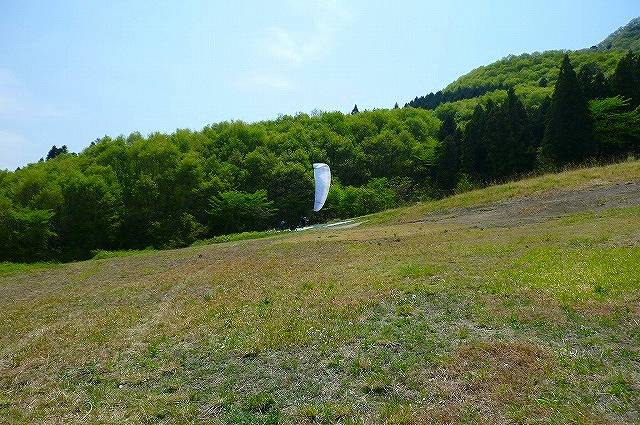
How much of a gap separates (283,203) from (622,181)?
135 feet

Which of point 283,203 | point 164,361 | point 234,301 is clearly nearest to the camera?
point 164,361

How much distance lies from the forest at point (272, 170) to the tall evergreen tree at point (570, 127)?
0.09 metres

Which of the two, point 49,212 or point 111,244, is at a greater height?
point 49,212

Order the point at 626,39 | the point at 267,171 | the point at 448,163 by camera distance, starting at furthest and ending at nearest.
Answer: the point at 626,39
the point at 267,171
the point at 448,163

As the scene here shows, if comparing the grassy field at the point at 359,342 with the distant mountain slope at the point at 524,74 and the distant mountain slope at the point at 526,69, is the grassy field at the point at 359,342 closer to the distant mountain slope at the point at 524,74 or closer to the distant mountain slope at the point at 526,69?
the distant mountain slope at the point at 524,74

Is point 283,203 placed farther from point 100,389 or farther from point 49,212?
point 100,389

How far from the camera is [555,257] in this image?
15000mm

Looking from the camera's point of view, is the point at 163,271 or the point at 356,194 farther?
the point at 356,194

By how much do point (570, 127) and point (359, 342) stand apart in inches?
1734

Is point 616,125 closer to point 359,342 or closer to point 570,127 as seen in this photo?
point 570,127

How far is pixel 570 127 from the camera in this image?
46.0 m

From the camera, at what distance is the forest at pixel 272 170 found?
4650cm

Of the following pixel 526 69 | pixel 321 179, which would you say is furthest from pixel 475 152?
pixel 526 69

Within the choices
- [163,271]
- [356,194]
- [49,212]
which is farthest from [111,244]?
[163,271]
